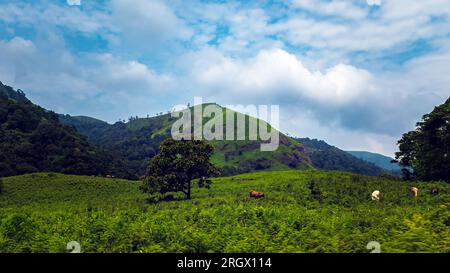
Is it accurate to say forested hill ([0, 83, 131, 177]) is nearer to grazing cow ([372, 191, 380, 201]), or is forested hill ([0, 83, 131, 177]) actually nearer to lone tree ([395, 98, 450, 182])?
lone tree ([395, 98, 450, 182])

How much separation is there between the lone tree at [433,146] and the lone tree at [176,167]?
2782 cm

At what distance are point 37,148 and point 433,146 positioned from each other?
101 metres

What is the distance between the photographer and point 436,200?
30.9 m

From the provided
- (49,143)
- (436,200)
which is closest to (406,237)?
(436,200)

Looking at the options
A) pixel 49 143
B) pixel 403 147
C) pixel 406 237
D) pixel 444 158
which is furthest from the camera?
pixel 49 143

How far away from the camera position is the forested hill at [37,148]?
96625mm

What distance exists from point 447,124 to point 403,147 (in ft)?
31.4

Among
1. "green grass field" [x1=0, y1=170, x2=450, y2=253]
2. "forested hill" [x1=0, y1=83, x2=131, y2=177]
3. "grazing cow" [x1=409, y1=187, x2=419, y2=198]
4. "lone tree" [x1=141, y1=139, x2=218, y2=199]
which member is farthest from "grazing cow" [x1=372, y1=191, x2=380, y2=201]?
"forested hill" [x1=0, y1=83, x2=131, y2=177]

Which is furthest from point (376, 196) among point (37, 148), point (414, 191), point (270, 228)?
point (37, 148)

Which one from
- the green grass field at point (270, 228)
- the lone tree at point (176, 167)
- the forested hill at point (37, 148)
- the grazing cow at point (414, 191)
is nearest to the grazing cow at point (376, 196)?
the green grass field at point (270, 228)

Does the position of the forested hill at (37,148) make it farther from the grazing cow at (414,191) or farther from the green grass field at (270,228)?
the grazing cow at (414,191)

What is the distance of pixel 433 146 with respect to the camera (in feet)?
164

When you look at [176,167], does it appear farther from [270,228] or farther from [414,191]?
[270,228]
